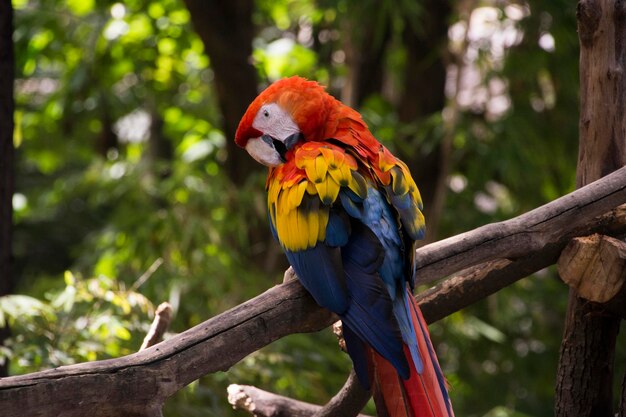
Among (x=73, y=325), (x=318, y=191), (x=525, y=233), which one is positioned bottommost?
(x=73, y=325)

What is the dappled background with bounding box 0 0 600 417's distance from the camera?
2656 mm

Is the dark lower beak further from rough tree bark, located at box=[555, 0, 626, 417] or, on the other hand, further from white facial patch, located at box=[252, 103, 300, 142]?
rough tree bark, located at box=[555, 0, 626, 417]

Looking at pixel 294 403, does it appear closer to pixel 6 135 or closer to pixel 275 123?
pixel 275 123

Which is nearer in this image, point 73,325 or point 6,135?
point 6,135

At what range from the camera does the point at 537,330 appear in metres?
3.44

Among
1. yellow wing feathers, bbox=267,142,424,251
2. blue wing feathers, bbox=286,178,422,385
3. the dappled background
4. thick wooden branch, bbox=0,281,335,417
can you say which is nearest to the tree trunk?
the dappled background

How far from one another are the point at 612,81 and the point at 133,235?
1839mm

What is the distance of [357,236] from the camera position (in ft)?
4.11

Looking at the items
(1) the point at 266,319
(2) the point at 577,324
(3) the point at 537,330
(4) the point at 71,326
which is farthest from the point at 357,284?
(3) the point at 537,330

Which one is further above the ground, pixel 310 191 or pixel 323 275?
pixel 310 191

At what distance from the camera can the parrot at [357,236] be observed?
1159 millimetres

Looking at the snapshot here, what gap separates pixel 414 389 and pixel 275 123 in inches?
22.5

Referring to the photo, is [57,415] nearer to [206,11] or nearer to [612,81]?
[612,81]

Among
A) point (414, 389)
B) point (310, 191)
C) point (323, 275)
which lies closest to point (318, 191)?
point (310, 191)
